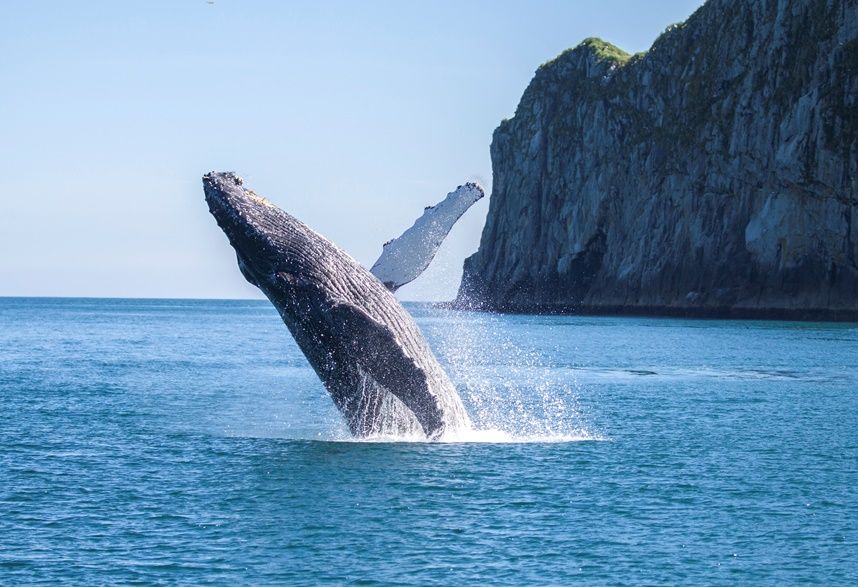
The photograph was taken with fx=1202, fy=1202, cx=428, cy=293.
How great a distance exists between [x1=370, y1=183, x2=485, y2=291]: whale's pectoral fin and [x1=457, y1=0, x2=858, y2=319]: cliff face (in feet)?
223

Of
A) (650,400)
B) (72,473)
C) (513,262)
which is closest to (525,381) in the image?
(650,400)

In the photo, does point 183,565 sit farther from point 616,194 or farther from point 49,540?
point 616,194

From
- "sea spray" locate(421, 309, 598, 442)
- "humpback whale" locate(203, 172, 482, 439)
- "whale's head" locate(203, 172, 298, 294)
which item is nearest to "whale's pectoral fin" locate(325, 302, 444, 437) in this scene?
"humpback whale" locate(203, 172, 482, 439)

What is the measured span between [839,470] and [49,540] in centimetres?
1260

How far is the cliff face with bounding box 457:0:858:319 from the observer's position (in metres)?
81.3

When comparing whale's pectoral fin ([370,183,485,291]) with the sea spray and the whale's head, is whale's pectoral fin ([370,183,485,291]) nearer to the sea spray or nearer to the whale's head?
the whale's head

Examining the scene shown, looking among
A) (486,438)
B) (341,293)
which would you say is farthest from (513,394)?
(341,293)

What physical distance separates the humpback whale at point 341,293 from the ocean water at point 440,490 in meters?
1.61

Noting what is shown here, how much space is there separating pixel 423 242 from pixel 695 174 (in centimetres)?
8268

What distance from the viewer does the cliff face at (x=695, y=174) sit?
81.3 meters

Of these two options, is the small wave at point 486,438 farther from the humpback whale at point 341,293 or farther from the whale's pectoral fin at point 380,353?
the whale's pectoral fin at point 380,353

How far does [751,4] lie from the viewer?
295 ft

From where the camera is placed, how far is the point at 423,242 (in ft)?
56.5

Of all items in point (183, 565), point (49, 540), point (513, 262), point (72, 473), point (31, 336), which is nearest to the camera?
A: point (183, 565)
